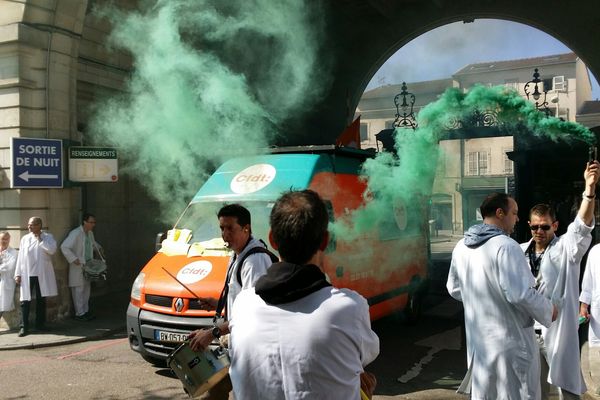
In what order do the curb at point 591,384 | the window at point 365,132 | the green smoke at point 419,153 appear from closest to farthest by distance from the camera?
the curb at point 591,384 < the green smoke at point 419,153 < the window at point 365,132

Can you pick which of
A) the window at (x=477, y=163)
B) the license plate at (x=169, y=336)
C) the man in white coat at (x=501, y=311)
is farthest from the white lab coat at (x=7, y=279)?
the window at (x=477, y=163)

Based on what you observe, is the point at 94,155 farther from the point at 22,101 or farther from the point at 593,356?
the point at 593,356

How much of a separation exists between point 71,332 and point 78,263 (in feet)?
4.29

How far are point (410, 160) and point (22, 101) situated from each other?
260 inches

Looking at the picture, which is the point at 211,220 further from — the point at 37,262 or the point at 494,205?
the point at 37,262

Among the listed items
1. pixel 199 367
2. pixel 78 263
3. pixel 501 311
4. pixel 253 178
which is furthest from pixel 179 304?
pixel 78 263

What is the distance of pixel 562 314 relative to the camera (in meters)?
4.20

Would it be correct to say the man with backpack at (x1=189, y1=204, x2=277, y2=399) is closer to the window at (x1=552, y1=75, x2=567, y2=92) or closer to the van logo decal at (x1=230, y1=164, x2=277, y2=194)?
the van logo decal at (x1=230, y1=164, x2=277, y2=194)

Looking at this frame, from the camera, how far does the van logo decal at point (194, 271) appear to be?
5957 mm

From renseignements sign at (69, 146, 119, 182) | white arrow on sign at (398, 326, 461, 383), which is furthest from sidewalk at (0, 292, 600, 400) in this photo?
renseignements sign at (69, 146, 119, 182)

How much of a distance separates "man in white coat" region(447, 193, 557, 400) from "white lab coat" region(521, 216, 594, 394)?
678mm

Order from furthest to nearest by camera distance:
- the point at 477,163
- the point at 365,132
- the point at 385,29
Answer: the point at 477,163, the point at 365,132, the point at 385,29

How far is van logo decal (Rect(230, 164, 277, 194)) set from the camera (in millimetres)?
6875

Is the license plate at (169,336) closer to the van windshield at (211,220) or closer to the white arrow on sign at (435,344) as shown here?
the van windshield at (211,220)
